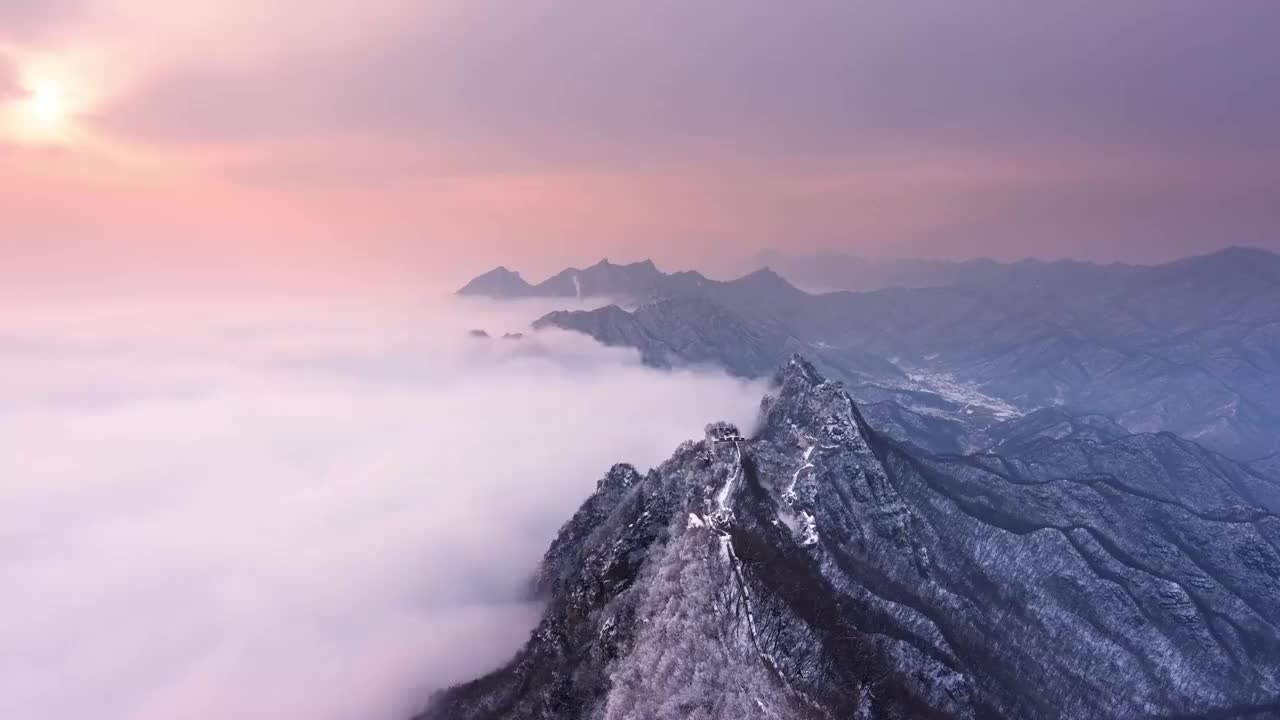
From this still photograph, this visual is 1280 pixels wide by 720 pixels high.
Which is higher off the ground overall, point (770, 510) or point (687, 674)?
point (770, 510)

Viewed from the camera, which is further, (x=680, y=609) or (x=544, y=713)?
(x=544, y=713)

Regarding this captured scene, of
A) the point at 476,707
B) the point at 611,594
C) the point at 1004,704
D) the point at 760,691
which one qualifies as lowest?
the point at 1004,704

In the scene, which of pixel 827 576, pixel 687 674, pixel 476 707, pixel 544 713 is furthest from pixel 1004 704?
pixel 476 707

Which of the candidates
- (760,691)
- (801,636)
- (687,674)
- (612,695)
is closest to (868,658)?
(801,636)

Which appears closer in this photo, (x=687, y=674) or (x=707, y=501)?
(x=687, y=674)

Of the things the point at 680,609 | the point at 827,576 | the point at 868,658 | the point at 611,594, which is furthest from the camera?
the point at 827,576

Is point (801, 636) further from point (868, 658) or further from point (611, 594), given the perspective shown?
point (611, 594)

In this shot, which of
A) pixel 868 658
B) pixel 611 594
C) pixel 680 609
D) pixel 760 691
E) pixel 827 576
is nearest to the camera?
pixel 760 691

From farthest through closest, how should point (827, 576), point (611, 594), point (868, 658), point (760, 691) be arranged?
point (827, 576)
point (611, 594)
point (868, 658)
point (760, 691)

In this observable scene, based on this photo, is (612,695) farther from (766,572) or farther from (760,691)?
(766,572)
